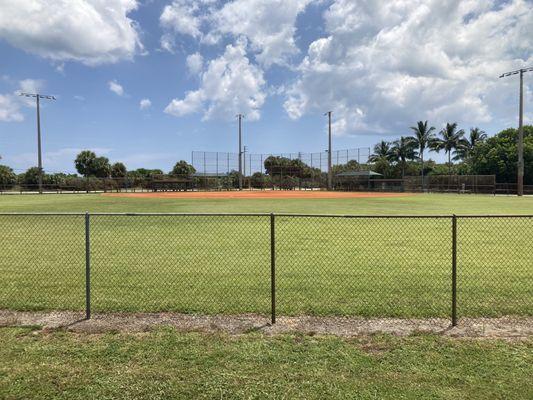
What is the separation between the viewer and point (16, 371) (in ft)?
14.1

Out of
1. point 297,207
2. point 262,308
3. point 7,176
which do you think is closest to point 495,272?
point 262,308

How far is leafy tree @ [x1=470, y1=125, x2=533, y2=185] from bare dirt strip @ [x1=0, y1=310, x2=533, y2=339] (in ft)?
213

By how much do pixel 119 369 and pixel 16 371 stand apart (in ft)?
3.22

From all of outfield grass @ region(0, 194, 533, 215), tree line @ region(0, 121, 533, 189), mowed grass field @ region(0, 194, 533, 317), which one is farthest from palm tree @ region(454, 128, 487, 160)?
mowed grass field @ region(0, 194, 533, 317)

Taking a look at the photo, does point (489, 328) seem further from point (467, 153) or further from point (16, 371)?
point (467, 153)

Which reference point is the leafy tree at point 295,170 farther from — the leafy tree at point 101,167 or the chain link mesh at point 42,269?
the chain link mesh at point 42,269

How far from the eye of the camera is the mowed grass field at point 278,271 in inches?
259

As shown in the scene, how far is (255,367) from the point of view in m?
4.43

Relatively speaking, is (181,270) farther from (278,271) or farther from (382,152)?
(382,152)

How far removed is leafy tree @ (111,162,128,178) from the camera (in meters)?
103

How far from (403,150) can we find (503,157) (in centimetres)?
3035

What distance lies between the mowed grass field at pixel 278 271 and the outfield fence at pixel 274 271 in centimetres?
3

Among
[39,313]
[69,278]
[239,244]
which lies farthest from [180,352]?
[239,244]

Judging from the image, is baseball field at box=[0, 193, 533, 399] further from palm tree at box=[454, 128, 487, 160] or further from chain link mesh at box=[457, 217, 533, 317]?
palm tree at box=[454, 128, 487, 160]
